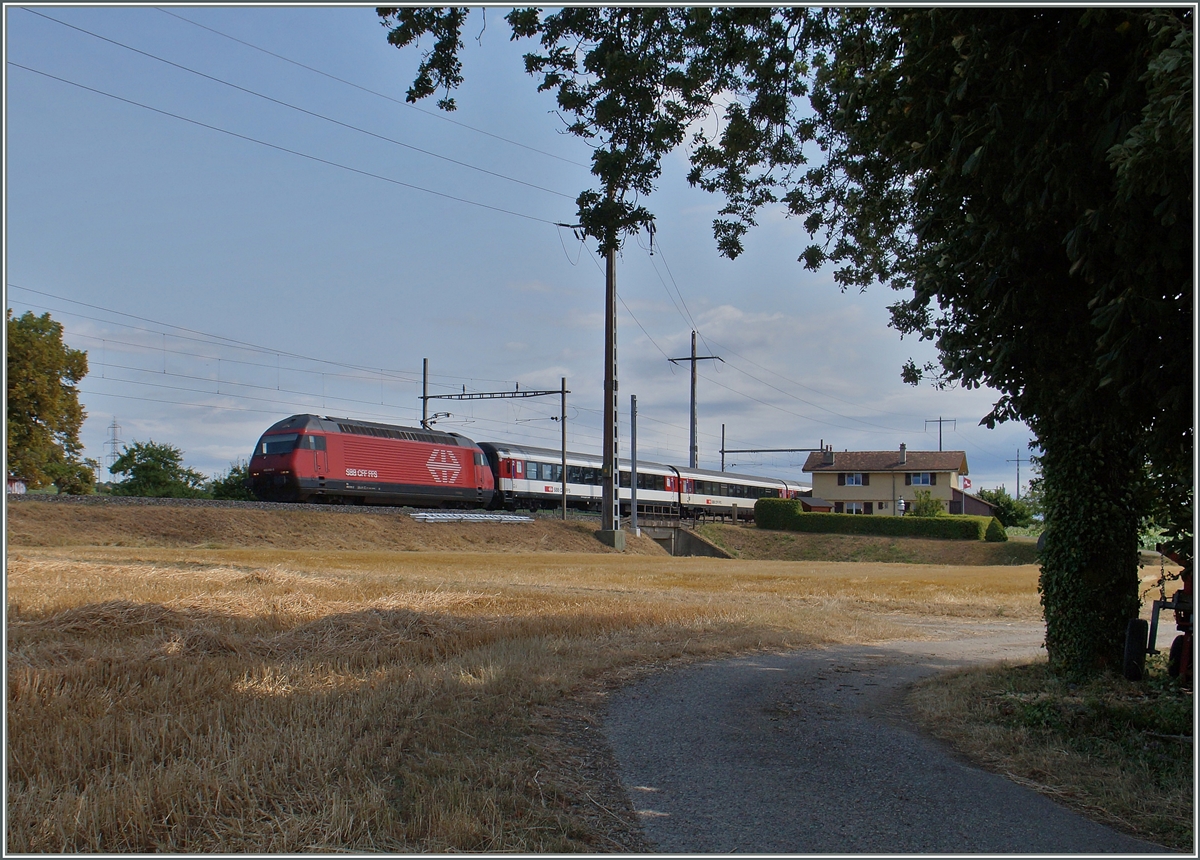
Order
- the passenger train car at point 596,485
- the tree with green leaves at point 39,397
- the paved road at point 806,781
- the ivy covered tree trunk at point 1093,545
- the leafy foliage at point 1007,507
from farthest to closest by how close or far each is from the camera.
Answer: the leafy foliage at point 1007,507, the passenger train car at point 596,485, the tree with green leaves at point 39,397, the ivy covered tree trunk at point 1093,545, the paved road at point 806,781

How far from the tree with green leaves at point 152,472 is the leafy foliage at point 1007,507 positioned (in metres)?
63.6

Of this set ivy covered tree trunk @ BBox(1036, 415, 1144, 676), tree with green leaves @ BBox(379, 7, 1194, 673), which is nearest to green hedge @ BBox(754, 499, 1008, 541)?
tree with green leaves @ BBox(379, 7, 1194, 673)

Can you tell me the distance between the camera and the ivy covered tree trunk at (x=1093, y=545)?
314 inches

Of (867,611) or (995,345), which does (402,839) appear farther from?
(867,611)

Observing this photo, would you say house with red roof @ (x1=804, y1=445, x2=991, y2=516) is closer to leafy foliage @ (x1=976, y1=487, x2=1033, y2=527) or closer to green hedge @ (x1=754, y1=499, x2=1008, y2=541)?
leafy foliage @ (x1=976, y1=487, x2=1033, y2=527)

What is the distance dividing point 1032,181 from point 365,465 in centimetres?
3615

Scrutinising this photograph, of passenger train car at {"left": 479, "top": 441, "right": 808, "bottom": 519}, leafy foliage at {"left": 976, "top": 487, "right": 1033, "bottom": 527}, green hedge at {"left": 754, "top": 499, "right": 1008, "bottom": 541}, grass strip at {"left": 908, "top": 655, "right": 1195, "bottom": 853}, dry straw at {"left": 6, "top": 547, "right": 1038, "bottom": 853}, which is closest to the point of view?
dry straw at {"left": 6, "top": 547, "right": 1038, "bottom": 853}

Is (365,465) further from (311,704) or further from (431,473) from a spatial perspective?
(311,704)

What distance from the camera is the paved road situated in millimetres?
4340

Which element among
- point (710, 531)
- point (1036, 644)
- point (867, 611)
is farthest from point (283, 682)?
point (710, 531)

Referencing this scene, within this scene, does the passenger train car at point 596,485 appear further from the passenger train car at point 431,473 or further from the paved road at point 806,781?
the paved road at point 806,781

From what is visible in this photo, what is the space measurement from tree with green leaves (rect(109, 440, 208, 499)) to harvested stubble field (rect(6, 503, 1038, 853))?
145 feet

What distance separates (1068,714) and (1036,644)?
6179 millimetres

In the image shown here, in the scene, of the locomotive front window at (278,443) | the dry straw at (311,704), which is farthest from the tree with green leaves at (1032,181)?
the locomotive front window at (278,443)
